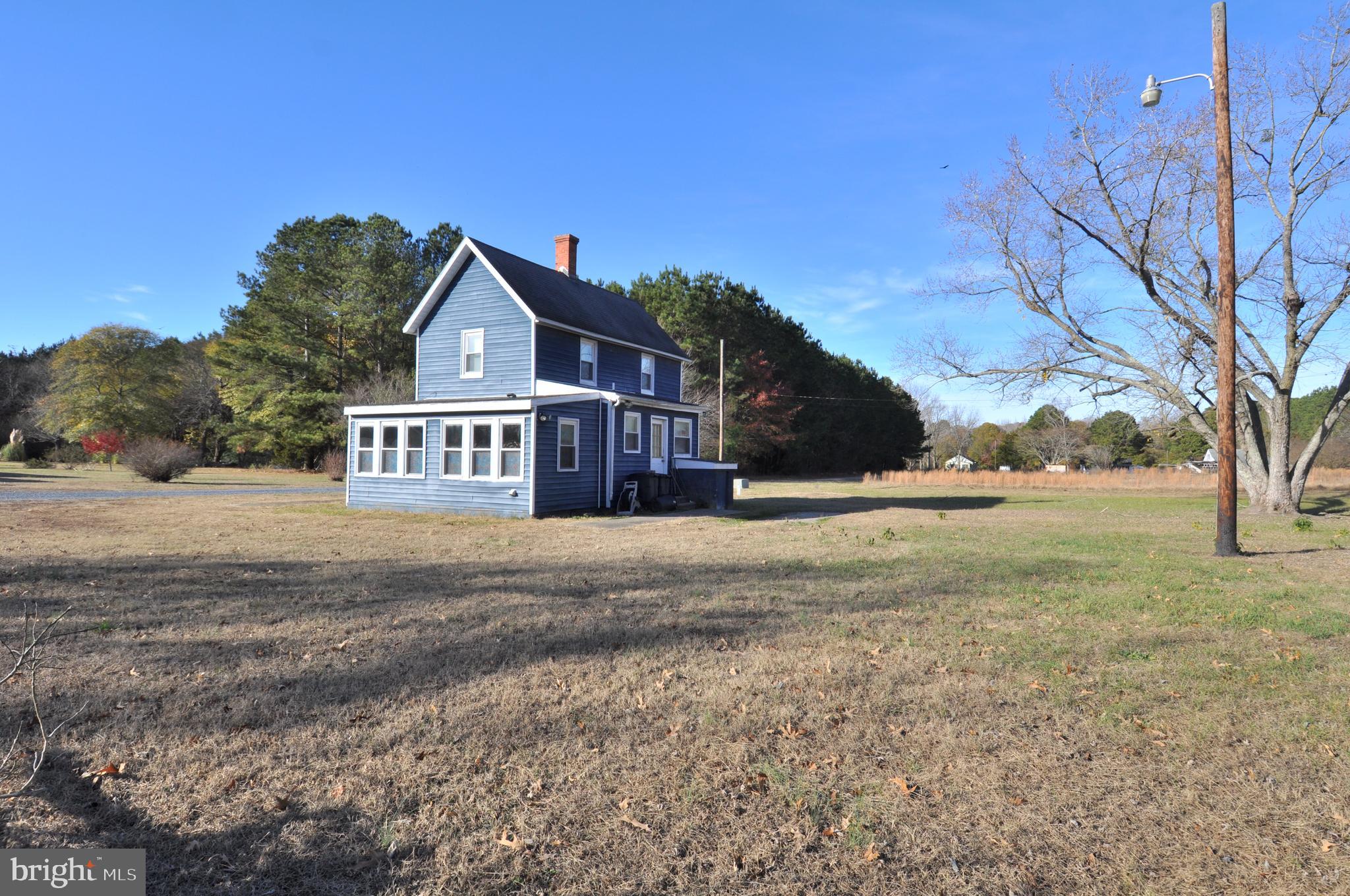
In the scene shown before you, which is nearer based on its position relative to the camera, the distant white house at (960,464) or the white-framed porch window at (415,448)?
the white-framed porch window at (415,448)

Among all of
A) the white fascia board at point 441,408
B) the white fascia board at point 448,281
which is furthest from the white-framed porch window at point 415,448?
the white fascia board at point 448,281

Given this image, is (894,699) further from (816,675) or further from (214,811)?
(214,811)

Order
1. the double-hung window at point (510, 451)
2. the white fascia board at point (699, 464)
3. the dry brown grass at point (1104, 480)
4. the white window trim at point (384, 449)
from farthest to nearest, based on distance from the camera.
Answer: the dry brown grass at point (1104, 480) < the white fascia board at point (699, 464) < the white window trim at point (384, 449) < the double-hung window at point (510, 451)

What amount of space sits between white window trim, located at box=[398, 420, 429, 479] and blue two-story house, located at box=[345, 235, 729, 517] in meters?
0.02

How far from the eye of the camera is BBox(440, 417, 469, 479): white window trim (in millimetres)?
17750

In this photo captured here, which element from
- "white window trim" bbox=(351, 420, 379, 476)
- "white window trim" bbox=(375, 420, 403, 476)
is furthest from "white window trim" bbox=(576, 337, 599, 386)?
"white window trim" bbox=(351, 420, 379, 476)

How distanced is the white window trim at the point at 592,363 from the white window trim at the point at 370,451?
540 cm

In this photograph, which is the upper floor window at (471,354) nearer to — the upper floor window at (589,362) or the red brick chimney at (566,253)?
the upper floor window at (589,362)

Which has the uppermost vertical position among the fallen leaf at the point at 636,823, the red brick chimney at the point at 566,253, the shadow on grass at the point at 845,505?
the red brick chimney at the point at 566,253

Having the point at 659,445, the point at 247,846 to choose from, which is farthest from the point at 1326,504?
the point at 247,846

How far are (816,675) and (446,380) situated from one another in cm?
1713

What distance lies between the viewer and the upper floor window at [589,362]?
2047cm

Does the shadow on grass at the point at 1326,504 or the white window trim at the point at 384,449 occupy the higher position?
the white window trim at the point at 384,449

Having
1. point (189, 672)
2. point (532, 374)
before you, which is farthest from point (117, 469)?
point (189, 672)
